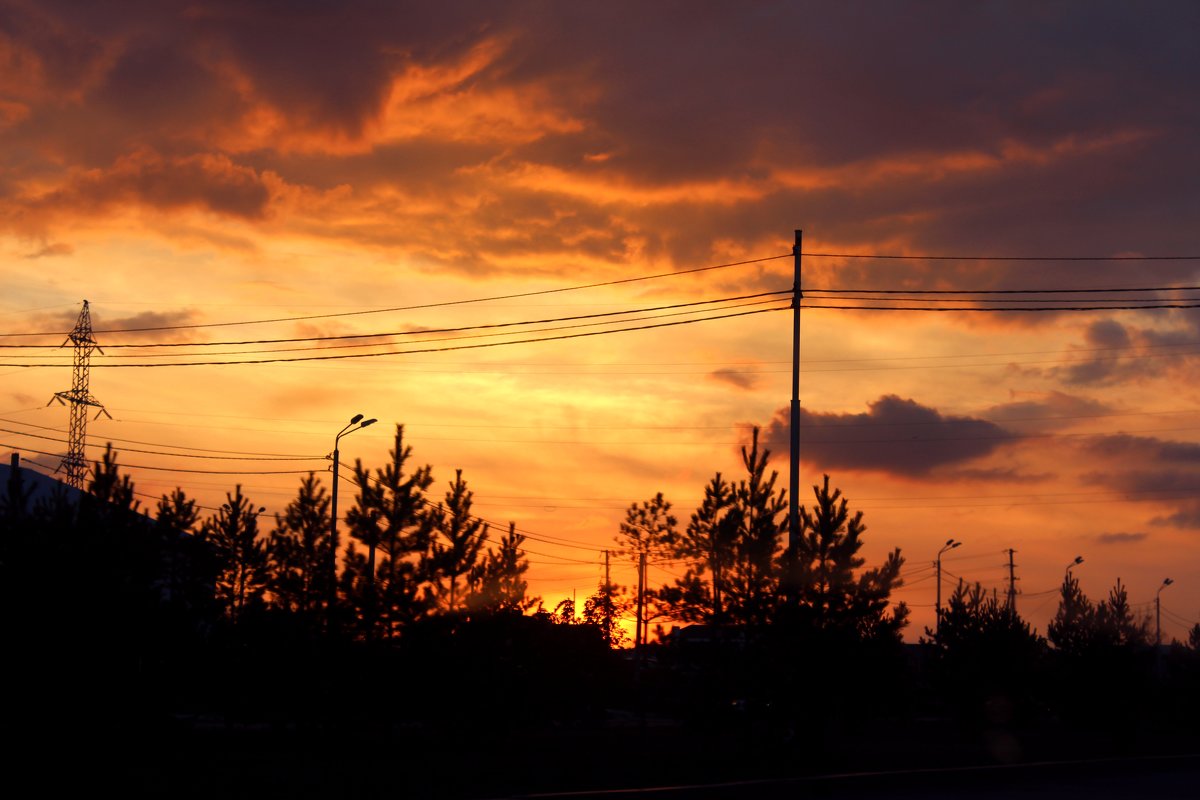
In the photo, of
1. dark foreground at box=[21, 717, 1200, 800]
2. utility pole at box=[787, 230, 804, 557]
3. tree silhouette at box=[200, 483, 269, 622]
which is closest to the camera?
dark foreground at box=[21, 717, 1200, 800]

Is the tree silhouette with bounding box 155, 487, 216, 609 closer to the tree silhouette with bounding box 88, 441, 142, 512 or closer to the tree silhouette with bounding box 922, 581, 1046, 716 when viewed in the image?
the tree silhouette with bounding box 88, 441, 142, 512

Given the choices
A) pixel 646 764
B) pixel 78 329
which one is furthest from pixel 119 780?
pixel 78 329

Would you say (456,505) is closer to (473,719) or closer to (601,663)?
(473,719)

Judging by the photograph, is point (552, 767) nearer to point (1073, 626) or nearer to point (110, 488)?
point (110, 488)

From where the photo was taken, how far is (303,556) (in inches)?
1678

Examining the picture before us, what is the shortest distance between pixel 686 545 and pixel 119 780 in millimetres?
15754

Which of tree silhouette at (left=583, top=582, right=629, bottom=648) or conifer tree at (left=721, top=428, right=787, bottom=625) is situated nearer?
conifer tree at (left=721, top=428, right=787, bottom=625)

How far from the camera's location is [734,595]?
28750mm

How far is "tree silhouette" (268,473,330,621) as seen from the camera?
38469 mm

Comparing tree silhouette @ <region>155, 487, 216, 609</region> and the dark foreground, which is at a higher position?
tree silhouette @ <region>155, 487, 216, 609</region>

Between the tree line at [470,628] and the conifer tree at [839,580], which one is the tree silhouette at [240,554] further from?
the conifer tree at [839,580]

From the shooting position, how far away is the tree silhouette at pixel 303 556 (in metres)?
38.5

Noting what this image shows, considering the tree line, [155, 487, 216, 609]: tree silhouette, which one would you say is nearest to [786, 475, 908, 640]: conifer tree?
the tree line

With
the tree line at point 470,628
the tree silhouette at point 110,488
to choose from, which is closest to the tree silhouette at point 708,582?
the tree line at point 470,628
